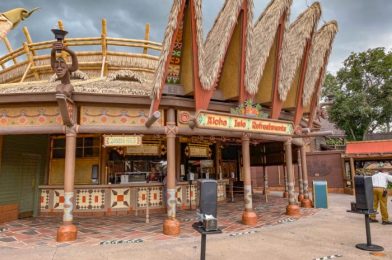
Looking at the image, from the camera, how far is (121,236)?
6711 millimetres

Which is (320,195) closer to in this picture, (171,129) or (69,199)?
(171,129)

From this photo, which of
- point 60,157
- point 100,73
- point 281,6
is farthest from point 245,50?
point 60,157

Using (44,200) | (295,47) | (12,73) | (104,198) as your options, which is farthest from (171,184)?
(12,73)

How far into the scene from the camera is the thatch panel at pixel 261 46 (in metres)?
7.96

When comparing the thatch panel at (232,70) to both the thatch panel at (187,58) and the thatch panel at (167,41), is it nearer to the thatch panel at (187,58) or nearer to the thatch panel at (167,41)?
the thatch panel at (187,58)

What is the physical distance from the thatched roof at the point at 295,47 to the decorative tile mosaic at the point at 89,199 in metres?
7.18

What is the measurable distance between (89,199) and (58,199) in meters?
1.17

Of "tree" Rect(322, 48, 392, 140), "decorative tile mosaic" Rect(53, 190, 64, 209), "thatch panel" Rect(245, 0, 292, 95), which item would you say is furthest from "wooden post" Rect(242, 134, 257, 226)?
"tree" Rect(322, 48, 392, 140)

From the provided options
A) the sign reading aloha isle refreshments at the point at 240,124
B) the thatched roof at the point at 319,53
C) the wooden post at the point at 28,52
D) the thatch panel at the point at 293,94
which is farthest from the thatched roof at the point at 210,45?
the wooden post at the point at 28,52

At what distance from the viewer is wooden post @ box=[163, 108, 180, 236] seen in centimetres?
677

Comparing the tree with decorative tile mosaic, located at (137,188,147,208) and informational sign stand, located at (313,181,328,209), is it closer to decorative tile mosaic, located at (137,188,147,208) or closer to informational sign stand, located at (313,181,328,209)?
informational sign stand, located at (313,181,328,209)

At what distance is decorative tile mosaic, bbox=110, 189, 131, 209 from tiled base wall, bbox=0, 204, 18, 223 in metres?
3.10

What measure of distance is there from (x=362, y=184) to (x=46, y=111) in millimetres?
7776

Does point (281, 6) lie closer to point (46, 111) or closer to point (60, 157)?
point (46, 111)
